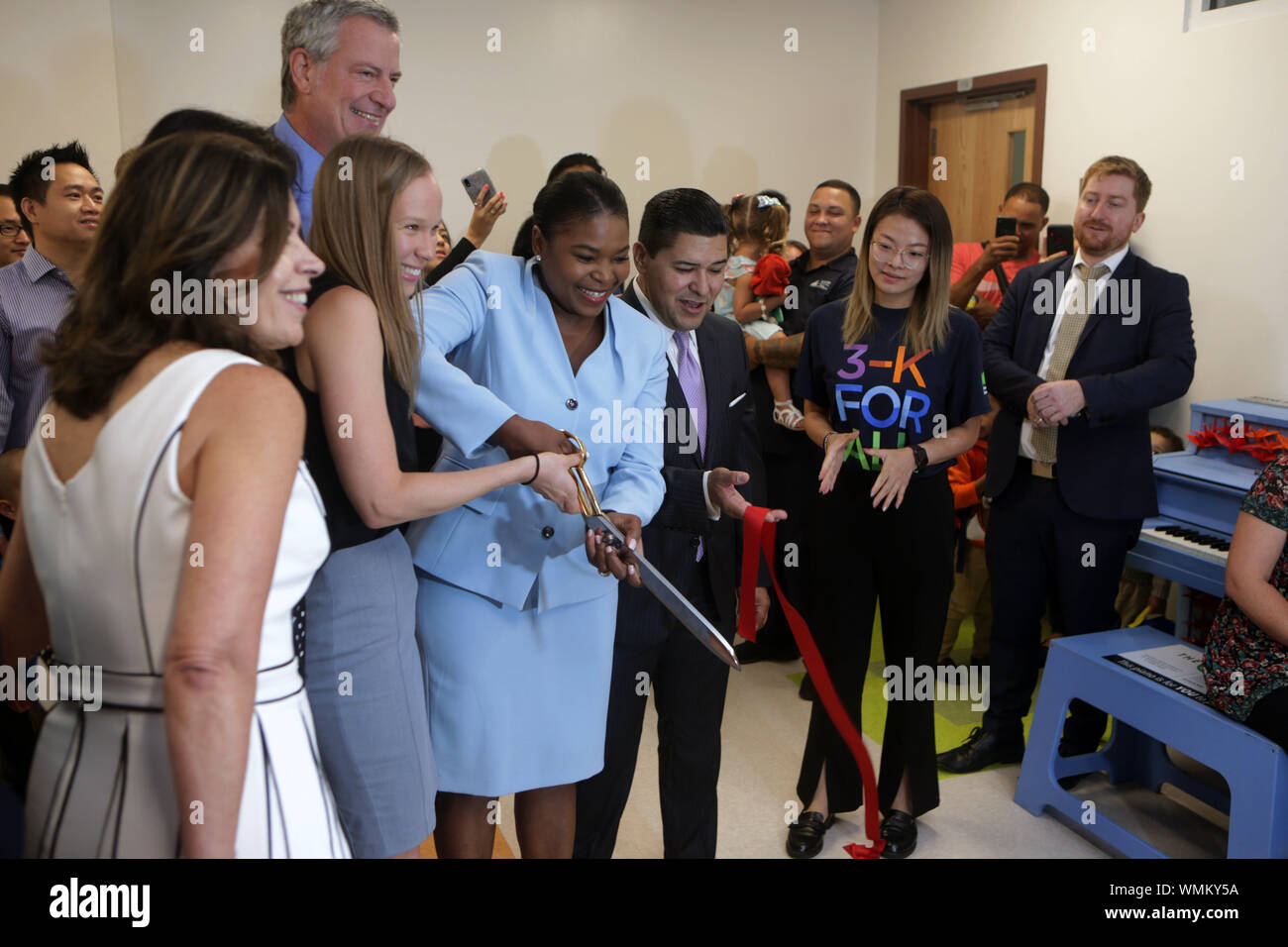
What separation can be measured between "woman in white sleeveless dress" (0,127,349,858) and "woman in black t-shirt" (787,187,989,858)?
5.04 feet

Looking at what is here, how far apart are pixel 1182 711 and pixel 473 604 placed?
173 cm

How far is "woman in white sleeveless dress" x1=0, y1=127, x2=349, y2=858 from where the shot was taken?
0.91m

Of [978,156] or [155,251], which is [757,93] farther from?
[155,251]

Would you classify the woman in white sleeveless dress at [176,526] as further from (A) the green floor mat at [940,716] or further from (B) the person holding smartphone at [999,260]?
(B) the person holding smartphone at [999,260]

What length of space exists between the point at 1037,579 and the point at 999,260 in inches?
50.5

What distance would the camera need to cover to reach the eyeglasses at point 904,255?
236cm

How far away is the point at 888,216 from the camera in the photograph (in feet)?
7.78

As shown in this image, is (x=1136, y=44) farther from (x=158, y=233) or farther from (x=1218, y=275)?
(x=158, y=233)

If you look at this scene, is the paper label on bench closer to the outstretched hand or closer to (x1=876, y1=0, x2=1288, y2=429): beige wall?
the outstretched hand

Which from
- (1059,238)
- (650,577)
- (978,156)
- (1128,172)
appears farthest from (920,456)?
(978,156)

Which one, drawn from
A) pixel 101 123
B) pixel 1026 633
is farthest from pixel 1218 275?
pixel 101 123

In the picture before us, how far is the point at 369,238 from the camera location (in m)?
1.39

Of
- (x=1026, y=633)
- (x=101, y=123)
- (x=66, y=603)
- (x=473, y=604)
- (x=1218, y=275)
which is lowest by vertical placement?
(x=1026, y=633)
